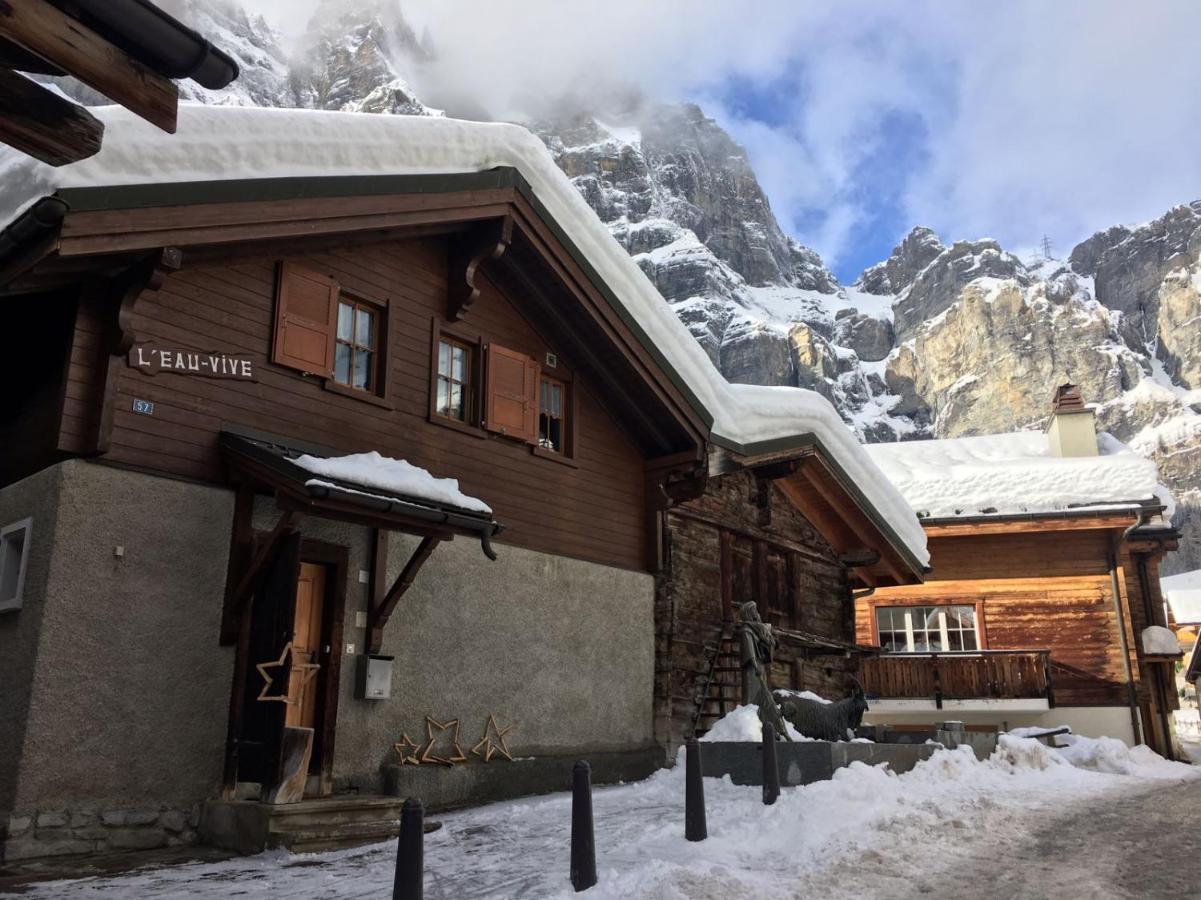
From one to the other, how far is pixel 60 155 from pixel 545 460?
9021mm

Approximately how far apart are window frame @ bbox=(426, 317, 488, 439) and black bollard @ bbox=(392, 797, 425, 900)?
7.29 metres

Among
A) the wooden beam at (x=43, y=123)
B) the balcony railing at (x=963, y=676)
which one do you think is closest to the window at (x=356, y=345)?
the wooden beam at (x=43, y=123)

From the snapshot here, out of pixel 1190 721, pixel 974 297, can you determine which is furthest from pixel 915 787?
pixel 974 297

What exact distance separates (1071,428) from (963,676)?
11041 mm

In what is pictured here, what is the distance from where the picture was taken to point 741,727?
11227mm

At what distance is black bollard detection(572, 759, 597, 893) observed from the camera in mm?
6105

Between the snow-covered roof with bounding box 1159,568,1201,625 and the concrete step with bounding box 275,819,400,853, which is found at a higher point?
the snow-covered roof with bounding box 1159,568,1201,625

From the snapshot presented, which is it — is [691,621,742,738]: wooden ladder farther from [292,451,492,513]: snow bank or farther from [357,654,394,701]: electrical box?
[292,451,492,513]: snow bank

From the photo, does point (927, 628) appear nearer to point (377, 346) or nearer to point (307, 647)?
point (377, 346)

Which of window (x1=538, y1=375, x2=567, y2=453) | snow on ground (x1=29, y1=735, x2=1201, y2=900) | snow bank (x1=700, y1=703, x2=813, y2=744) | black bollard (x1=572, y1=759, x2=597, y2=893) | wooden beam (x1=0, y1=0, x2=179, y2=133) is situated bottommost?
snow on ground (x1=29, y1=735, x2=1201, y2=900)

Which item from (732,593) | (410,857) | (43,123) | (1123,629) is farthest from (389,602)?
(1123,629)

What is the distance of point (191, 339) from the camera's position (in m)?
9.42

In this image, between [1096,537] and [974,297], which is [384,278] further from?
[974,297]

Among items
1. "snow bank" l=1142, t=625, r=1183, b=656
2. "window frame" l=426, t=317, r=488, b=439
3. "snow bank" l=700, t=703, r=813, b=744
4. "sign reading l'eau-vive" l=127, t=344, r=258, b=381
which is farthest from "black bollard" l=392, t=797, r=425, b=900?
"snow bank" l=1142, t=625, r=1183, b=656
